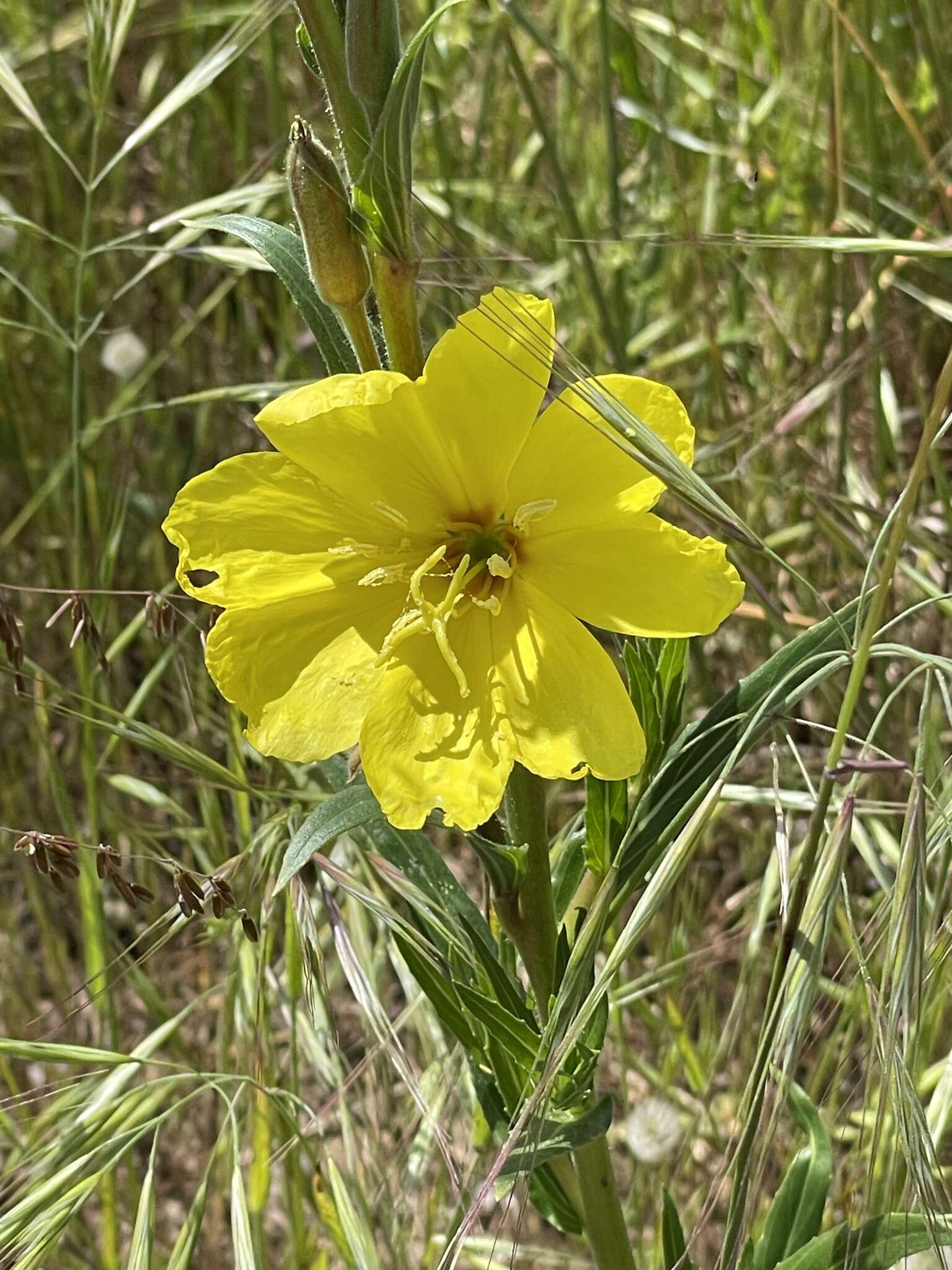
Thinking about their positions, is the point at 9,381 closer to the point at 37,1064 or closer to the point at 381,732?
the point at 37,1064

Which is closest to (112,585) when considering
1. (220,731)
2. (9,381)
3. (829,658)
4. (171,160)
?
(9,381)

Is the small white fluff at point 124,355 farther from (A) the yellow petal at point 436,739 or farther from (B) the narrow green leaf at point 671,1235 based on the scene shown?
(B) the narrow green leaf at point 671,1235

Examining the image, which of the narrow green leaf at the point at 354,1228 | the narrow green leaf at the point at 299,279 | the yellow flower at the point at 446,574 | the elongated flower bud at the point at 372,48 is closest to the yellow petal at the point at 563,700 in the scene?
the yellow flower at the point at 446,574

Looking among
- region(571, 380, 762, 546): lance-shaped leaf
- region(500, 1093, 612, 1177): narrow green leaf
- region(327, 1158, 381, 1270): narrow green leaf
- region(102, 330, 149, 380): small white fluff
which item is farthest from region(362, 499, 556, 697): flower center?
region(102, 330, 149, 380): small white fluff

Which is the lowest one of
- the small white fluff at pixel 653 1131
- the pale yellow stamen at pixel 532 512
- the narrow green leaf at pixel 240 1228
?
the small white fluff at pixel 653 1131

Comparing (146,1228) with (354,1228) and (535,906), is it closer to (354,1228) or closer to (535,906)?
(354,1228)

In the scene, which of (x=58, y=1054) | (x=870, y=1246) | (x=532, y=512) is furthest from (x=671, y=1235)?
(x=532, y=512)
